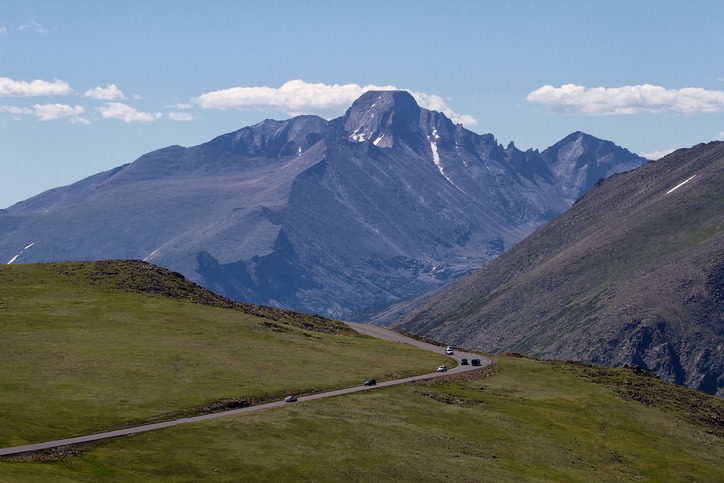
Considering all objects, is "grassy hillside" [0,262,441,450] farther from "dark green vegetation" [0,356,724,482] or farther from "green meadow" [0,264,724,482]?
"dark green vegetation" [0,356,724,482]

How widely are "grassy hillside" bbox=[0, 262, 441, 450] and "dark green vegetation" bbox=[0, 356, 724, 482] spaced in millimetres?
8903

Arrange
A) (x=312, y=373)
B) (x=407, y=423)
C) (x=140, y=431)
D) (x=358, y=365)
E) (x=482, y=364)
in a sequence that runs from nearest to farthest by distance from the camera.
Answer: (x=140, y=431) → (x=407, y=423) → (x=312, y=373) → (x=358, y=365) → (x=482, y=364)

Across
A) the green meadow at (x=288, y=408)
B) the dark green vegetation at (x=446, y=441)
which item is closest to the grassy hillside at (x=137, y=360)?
the green meadow at (x=288, y=408)

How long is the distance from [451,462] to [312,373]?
42.4m

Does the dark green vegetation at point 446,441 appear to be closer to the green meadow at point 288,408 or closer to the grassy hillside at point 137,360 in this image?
the green meadow at point 288,408

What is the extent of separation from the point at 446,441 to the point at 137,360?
46.8m

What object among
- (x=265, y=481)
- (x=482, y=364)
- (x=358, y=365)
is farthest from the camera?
(x=482, y=364)

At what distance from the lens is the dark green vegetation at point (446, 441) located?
105 meters

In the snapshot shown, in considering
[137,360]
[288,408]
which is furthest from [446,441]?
[137,360]

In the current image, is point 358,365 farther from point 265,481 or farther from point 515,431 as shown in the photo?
point 265,481

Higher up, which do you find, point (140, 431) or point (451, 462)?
point (140, 431)

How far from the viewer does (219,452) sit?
109875 millimetres

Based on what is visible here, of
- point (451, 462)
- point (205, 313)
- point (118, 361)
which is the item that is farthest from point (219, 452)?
point (205, 313)

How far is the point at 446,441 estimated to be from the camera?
129125 millimetres
